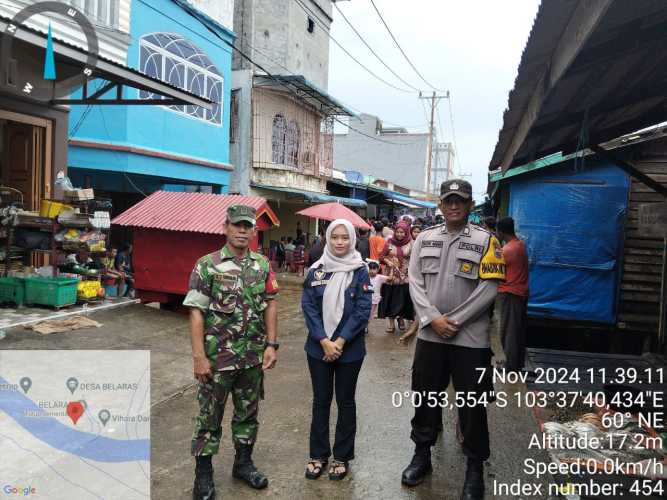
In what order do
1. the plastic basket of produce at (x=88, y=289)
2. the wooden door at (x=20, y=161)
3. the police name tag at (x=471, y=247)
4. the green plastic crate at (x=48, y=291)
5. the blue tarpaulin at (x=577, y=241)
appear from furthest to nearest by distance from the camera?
the wooden door at (x=20, y=161)
the plastic basket of produce at (x=88, y=289)
the blue tarpaulin at (x=577, y=241)
the green plastic crate at (x=48, y=291)
the police name tag at (x=471, y=247)

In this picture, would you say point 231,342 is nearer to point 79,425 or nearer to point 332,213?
point 79,425

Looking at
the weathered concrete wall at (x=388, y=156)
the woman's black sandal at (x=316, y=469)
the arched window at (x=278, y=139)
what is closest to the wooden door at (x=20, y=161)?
the woman's black sandal at (x=316, y=469)

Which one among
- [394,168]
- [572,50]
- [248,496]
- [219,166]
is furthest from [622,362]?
[394,168]

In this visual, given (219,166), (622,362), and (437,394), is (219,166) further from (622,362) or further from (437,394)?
(437,394)

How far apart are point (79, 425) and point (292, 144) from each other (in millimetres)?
16241

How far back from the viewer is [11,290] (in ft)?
23.1

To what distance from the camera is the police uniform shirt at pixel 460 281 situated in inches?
120

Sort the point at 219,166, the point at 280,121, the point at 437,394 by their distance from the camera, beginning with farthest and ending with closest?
the point at 280,121 < the point at 219,166 < the point at 437,394

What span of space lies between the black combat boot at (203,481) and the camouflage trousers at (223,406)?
7 centimetres

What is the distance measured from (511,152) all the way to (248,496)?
5.43 metres

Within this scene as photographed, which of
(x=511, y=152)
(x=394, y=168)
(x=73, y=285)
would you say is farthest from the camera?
(x=394, y=168)

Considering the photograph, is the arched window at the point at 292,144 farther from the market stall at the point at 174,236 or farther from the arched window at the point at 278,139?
the market stall at the point at 174,236

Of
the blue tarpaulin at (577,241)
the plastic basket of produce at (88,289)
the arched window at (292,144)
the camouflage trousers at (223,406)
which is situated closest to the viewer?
the camouflage trousers at (223,406)

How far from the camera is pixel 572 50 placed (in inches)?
115
